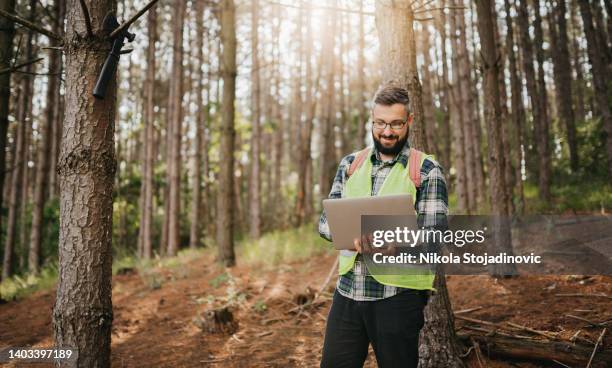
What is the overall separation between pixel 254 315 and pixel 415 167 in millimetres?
4379

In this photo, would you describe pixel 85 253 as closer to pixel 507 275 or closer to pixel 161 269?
pixel 507 275

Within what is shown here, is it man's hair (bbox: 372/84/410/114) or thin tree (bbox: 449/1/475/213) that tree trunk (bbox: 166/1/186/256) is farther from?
man's hair (bbox: 372/84/410/114)

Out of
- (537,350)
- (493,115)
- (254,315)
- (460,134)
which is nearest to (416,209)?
(537,350)

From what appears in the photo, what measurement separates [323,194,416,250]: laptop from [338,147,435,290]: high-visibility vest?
0.27 ft

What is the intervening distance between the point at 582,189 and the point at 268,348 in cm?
933

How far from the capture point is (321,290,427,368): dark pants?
2143 mm

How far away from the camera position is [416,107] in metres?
4.04

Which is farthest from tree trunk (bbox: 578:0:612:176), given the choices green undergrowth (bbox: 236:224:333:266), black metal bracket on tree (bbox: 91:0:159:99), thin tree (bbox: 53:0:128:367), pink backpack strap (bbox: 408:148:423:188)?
thin tree (bbox: 53:0:128:367)

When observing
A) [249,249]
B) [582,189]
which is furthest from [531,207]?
[249,249]

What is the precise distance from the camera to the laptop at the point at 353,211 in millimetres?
2084

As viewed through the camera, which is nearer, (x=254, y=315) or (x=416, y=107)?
(x=416, y=107)

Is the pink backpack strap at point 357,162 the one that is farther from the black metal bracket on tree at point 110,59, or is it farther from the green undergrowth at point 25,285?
the green undergrowth at point 25,285

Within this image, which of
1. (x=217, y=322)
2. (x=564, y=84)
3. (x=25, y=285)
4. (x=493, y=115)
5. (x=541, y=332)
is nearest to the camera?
(x=541, y=332)

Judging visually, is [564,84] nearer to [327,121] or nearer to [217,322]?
[327,121]
